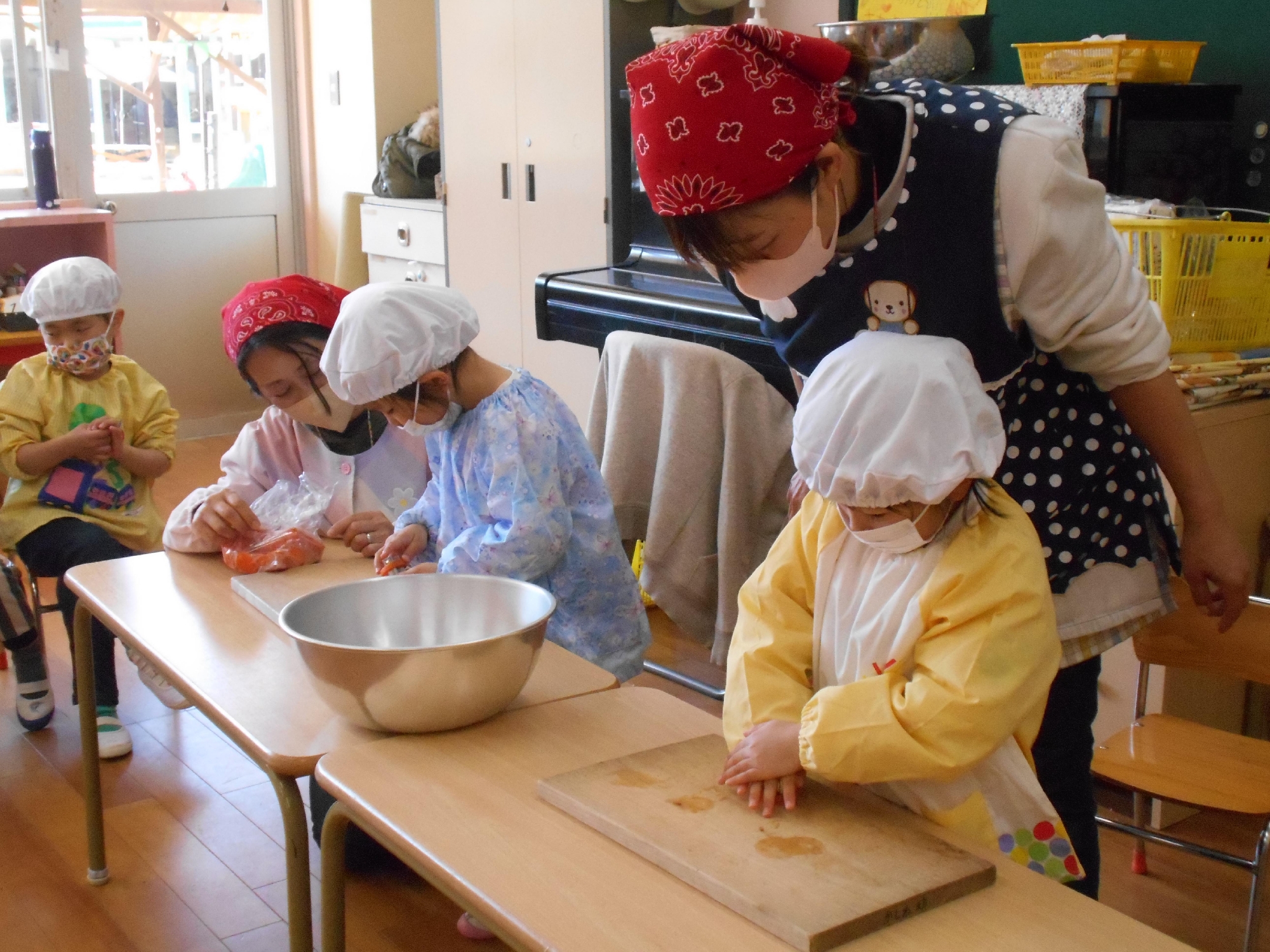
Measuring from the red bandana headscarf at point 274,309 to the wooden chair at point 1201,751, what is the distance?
4.04ft

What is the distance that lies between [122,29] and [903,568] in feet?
15.3

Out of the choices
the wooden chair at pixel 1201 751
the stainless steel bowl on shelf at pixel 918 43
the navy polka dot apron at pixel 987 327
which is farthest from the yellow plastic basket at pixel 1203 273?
the navy polka dot apron at pixel 987 327

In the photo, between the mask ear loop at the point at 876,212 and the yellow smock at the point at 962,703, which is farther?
the mask ear loop at the point at 876,212

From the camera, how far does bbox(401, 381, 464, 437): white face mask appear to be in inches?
66.8

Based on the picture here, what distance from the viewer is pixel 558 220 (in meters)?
3.79

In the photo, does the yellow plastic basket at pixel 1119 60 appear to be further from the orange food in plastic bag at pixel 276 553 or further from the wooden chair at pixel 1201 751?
the orange food in plastic bag at pixel 276 553

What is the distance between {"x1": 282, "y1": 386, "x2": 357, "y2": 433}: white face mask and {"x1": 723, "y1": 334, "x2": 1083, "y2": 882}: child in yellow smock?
1004mm

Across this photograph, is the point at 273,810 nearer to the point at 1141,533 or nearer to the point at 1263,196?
the point at 1141,533

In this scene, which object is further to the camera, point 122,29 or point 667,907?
point 122,29

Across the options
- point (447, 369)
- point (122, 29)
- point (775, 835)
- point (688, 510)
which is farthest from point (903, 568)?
point (122, 29)

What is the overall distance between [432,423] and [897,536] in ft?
2.64

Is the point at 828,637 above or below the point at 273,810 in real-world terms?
above

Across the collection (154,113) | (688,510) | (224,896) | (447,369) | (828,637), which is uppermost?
(154,113)

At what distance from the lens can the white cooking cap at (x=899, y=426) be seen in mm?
1013
